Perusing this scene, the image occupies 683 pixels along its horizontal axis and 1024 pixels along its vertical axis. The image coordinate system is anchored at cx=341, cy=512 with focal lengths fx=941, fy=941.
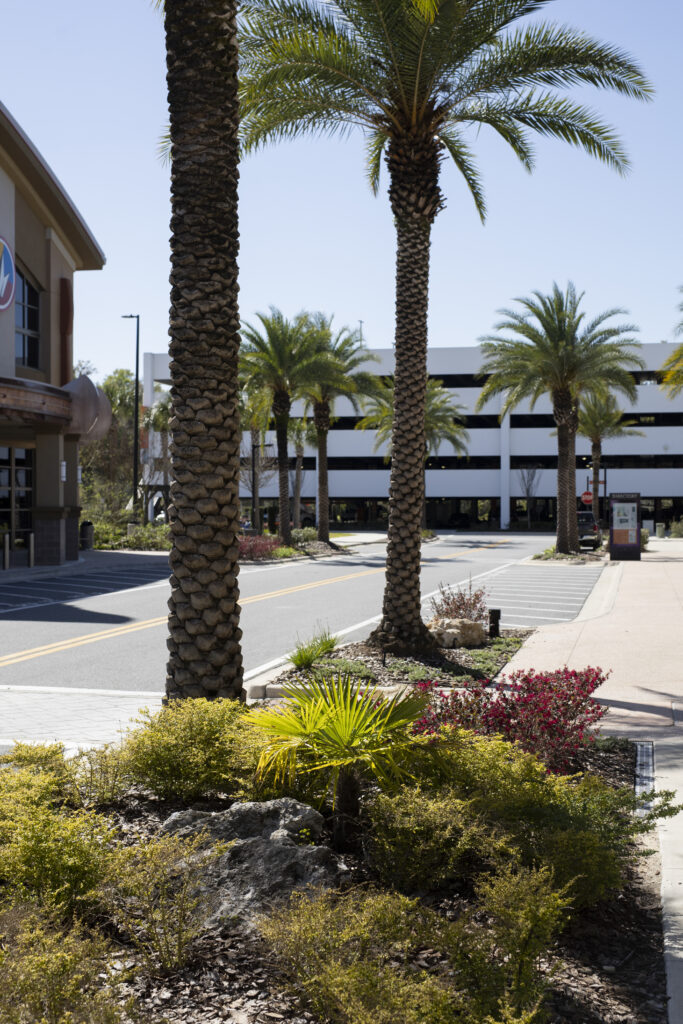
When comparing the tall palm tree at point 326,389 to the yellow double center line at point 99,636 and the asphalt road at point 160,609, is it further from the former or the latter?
the yellow double center line at point 99,636

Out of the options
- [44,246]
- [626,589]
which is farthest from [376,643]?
[44,246]

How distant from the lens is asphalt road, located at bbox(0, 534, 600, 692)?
483 inches

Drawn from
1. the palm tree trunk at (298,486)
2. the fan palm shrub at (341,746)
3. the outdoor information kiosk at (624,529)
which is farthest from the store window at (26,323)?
the palm tree trunk at (298,486)

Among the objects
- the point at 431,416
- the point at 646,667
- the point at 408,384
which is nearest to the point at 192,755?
the point at 646,667

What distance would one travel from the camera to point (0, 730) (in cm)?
855

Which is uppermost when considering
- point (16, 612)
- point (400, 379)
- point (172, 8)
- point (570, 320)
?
point (570, 320)

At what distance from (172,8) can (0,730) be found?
6212 millimetres

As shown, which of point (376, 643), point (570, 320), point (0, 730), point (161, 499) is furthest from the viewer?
point (161, 499)

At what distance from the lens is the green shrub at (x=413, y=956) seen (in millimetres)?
3057

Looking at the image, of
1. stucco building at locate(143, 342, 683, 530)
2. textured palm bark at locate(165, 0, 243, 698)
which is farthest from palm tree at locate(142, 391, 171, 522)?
textured palm bark at locate(165, 0, 243, 698)

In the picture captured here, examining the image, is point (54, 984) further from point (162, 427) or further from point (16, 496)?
point (162, 427)

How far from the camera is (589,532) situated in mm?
48062

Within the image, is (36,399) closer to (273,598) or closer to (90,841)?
(273,598)

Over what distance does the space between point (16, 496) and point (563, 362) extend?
2013cm
